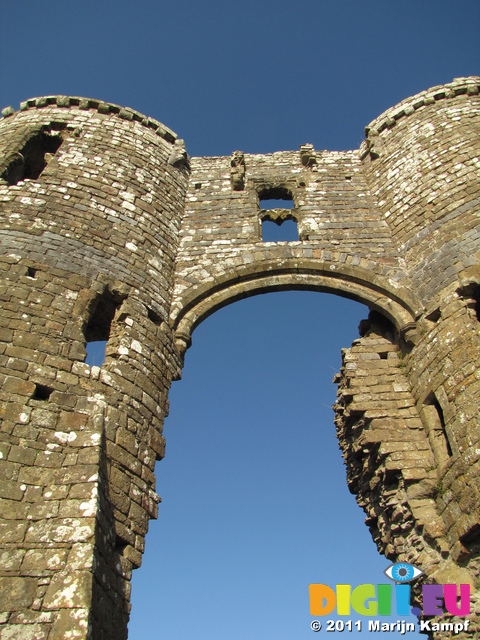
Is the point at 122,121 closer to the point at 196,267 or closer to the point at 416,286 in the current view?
the point at 196,267

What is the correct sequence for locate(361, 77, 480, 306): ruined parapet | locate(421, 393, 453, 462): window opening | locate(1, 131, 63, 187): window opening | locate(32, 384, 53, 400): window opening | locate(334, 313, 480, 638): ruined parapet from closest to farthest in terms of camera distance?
locate(32, 384, 53, 400): window opening < locate(334, 313, 480, 638): ruined parapet < locate(421, 393, 453, 462): window opening < locate(361, 77, 480, 306): ruined parapet < locate(1, 131, 63, 187): window opening

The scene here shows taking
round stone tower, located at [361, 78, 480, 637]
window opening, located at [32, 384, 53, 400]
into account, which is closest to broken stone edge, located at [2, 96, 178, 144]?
round stone tower, located at [361, 78, 480, 637]

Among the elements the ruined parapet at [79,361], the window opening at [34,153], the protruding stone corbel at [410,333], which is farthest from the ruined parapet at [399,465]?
the window opening at [34,153]

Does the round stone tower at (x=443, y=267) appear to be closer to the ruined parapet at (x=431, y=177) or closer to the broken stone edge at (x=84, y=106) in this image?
the ruined parapet at (x=431, y=177)

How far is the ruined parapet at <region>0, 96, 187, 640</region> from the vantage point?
4.07 meters

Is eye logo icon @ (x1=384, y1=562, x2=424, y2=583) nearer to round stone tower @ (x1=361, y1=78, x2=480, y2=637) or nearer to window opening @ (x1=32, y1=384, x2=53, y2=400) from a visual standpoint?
round stone tower @ (x1=361, y1=78, x2=480, y2=637)

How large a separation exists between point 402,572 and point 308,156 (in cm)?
787

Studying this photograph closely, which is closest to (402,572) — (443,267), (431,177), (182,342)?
(182,342)

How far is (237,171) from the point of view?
35.1 ft

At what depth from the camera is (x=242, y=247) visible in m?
8.89

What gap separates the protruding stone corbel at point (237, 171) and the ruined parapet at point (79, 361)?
1200mm

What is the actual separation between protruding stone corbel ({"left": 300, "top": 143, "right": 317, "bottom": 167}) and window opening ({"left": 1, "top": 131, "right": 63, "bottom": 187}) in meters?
4.64

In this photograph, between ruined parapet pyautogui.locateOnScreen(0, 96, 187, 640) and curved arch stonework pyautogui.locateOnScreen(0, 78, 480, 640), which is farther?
curved arch stonework pyautogui.locateOnScreen(0, 78, 480, 640)

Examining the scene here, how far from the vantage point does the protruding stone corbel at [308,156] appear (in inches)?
429
